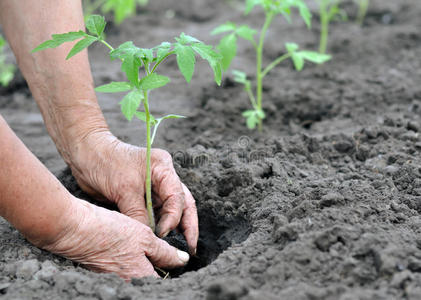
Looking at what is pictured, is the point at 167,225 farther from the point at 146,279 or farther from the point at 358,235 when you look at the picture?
the point at 358,235

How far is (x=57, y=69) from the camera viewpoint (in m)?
2.43

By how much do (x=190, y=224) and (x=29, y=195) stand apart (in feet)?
2.55

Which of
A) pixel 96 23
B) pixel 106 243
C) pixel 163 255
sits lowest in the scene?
pixel 163 255

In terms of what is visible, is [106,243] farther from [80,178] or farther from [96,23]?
[96,23]

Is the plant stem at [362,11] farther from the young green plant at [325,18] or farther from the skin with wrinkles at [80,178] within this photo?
the skin with wrinkles at [80,178]

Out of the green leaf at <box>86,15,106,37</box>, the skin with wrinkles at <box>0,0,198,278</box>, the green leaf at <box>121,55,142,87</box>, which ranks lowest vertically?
the skin with wrinkles at <box>0,0,198,278</box>

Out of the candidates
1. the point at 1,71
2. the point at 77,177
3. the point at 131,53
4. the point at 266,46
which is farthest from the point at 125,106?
the point at 266,46

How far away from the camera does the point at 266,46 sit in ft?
16.4

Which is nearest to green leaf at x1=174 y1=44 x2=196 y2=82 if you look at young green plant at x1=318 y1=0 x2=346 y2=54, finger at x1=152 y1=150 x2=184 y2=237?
finger at x1=152 y1=150 x2=184 y2=237

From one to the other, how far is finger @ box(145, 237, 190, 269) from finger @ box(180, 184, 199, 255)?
4.7 inches

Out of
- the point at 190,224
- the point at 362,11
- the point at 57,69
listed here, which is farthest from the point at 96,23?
the point at 362,11

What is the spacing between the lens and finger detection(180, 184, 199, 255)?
7.54ft

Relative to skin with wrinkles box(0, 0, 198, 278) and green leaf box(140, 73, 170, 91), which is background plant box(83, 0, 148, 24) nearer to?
skin with wrinkles box(0, 0, 198, 278)

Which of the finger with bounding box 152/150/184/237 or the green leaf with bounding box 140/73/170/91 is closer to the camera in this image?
the green leaf with bounding box 140/73/170/91
